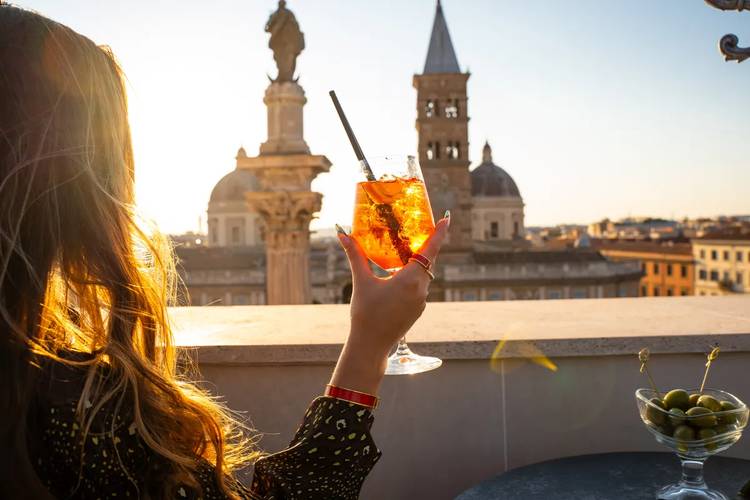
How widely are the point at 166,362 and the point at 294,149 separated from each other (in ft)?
18.8

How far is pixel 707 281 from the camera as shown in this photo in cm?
4303

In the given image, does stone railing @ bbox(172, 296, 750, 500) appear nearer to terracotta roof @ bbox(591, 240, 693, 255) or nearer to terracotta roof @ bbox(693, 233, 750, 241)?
terracotta roof @ bbox(693, 233, 750, 241)

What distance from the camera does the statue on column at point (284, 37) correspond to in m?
6.34

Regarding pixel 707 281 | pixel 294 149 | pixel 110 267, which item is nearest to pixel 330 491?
pixel 110 267

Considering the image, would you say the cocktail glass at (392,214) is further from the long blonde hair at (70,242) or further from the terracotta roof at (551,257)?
the terracotta roof at (551,257)

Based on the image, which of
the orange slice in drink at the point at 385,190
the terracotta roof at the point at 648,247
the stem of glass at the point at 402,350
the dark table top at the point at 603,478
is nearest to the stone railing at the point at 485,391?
the stem of glass at the point at 402,350

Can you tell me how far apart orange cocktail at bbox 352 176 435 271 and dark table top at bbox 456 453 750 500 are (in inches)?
20.1

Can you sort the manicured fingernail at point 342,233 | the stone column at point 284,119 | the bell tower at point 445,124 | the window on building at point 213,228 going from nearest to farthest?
the manicured fingernail at point 342,233 < the stone column at point 284,119 < the bell tower at point 445,124 < the window on building at point 213,228

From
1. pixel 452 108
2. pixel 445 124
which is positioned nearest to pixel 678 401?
pixel 445 124

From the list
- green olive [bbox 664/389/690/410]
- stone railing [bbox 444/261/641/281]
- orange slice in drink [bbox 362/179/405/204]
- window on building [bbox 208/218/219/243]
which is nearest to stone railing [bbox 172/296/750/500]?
green olive [bbox 664/389/690/410]

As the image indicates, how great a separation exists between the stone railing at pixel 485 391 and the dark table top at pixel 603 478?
25 cm

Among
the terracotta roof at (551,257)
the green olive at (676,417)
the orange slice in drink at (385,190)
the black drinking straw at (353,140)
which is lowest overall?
the green olive at (676,417)

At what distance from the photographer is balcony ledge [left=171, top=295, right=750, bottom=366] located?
182 centimetres

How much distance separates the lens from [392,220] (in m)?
1.39
